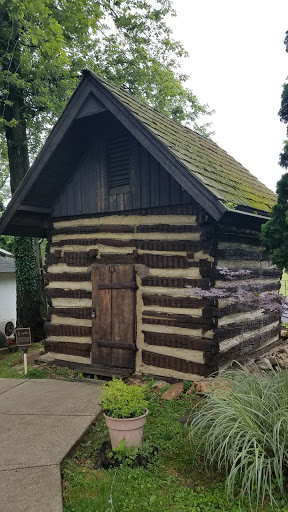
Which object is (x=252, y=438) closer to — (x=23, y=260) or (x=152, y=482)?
(x=152, y=482)

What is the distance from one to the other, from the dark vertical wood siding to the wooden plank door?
1293mm

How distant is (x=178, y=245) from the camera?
679 centimetres

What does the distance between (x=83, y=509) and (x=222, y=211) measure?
3947 millimetres

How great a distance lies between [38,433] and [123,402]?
1505 millimetres

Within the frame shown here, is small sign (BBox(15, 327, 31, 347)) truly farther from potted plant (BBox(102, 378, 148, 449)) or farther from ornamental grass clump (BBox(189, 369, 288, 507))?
ornamental grass clump (BBox(189, 369, 288, 507))

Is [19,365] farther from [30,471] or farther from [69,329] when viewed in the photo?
[30,471]

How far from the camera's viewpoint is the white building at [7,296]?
1338 cm

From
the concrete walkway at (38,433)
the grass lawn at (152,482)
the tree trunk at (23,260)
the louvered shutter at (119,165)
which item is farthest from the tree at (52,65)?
the grass lawn at (152,482)

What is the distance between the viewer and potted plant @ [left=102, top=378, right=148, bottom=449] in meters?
4.12

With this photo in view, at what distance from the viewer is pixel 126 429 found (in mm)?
4117

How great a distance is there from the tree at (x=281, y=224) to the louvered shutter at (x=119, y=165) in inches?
137

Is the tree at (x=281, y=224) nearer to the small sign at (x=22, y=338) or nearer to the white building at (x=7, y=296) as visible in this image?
the small sign at (x=22, y=338)

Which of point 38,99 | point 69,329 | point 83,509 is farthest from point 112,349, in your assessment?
point 38,99

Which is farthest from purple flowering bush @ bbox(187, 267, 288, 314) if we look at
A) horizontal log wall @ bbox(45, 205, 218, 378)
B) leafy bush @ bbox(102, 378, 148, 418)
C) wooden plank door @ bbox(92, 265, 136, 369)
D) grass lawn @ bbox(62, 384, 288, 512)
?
leafy bush @ bbox(102, 378, 148, 418)
